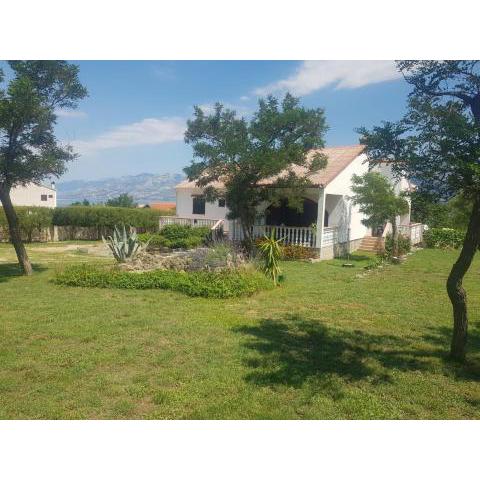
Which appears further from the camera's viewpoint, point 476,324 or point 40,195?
point 40,195

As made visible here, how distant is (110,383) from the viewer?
4527 millimetres

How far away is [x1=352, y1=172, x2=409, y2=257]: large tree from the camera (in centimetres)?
1669

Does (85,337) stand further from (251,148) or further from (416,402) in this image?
(251,148)

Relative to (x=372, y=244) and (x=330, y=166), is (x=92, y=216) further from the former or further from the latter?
(x=372, y=244)

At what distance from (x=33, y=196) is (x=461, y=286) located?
6001 centimetres

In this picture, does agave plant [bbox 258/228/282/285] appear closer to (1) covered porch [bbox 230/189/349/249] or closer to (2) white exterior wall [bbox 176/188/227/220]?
(1) covered porch [bbox 230/189/349/249]

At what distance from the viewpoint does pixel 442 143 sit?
4359 mm

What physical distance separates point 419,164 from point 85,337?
5465 millimetres

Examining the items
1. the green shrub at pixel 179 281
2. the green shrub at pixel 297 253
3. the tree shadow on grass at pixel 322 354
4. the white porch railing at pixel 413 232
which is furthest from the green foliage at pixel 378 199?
the tree shadow on grass at pixel 322 354

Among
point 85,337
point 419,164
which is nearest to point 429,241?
point 419,164

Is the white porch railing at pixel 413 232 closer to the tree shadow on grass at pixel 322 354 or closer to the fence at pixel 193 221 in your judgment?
the fence at pixel 193 221

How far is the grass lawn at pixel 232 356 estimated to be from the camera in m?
4.09

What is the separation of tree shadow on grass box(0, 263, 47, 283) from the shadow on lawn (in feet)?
27.4

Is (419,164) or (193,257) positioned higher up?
(419,164)
